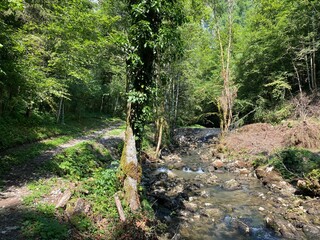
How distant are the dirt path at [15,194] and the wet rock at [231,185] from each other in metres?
7.26

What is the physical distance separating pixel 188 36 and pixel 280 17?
29.6 feet

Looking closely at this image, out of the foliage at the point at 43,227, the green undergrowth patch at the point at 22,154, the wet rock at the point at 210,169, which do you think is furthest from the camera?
the wet rock at the point at 210,169

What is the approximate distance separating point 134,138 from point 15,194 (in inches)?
126

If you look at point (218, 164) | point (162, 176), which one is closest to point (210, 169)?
point (218, 164)

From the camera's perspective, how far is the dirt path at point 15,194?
180 inches

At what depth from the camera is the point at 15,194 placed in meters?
6.00

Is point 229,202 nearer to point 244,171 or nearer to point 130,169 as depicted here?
point 244,171

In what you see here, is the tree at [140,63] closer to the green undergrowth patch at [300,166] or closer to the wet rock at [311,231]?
the wet rock at [311,231]

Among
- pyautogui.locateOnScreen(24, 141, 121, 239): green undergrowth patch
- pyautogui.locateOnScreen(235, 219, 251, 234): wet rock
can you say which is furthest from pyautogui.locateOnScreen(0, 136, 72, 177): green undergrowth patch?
pyautogui.locateOnScreen(235, 219, 251, 234): wet rock

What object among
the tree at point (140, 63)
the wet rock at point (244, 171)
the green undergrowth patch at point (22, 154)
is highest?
the tree at point (140, 63)

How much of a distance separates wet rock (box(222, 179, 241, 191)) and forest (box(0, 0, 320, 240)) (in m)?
0.12

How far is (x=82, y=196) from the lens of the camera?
6.25 meters

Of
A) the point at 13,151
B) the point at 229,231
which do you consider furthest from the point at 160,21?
the point at 13,151

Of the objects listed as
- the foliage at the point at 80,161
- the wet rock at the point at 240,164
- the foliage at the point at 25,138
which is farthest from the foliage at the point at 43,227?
the wet rock at the point at 240,164
